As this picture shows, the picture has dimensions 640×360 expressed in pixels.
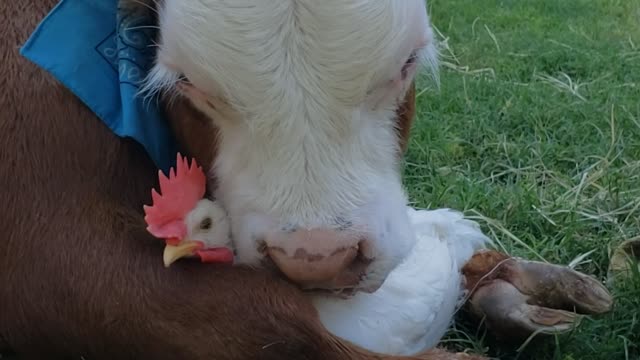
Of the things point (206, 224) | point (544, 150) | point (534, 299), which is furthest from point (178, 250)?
point (544, 150)

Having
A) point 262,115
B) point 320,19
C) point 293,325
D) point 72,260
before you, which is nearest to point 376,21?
point 320,19

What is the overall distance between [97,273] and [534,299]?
2.67 ft

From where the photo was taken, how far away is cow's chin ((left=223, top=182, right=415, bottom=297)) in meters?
1.63

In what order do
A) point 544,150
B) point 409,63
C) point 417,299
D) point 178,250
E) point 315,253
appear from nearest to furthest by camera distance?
1. point 315,253
2. point 178,250
3. point 409,63
4. point 417,299
5. point 544,150

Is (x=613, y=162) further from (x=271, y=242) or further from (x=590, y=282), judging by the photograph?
(x=271, y=242)

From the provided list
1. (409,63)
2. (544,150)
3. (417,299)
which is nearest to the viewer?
(409,63)

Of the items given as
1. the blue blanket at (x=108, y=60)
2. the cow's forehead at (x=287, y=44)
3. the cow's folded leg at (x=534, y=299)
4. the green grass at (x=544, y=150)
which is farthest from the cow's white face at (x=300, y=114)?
the green grass at (x=544, y=150)

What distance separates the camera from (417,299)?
2.10 m

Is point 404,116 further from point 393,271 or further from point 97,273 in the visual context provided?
point 97,273

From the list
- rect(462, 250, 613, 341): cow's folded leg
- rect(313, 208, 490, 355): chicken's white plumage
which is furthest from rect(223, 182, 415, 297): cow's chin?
rect(462, 250, 613, 341): cow's folded leg

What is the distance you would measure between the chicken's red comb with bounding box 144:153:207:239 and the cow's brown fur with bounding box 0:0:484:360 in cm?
7

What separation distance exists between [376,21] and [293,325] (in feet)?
1.45

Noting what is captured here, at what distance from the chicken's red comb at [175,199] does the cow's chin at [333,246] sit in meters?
0.07

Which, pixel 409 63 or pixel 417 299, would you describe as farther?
pixel 417 299
